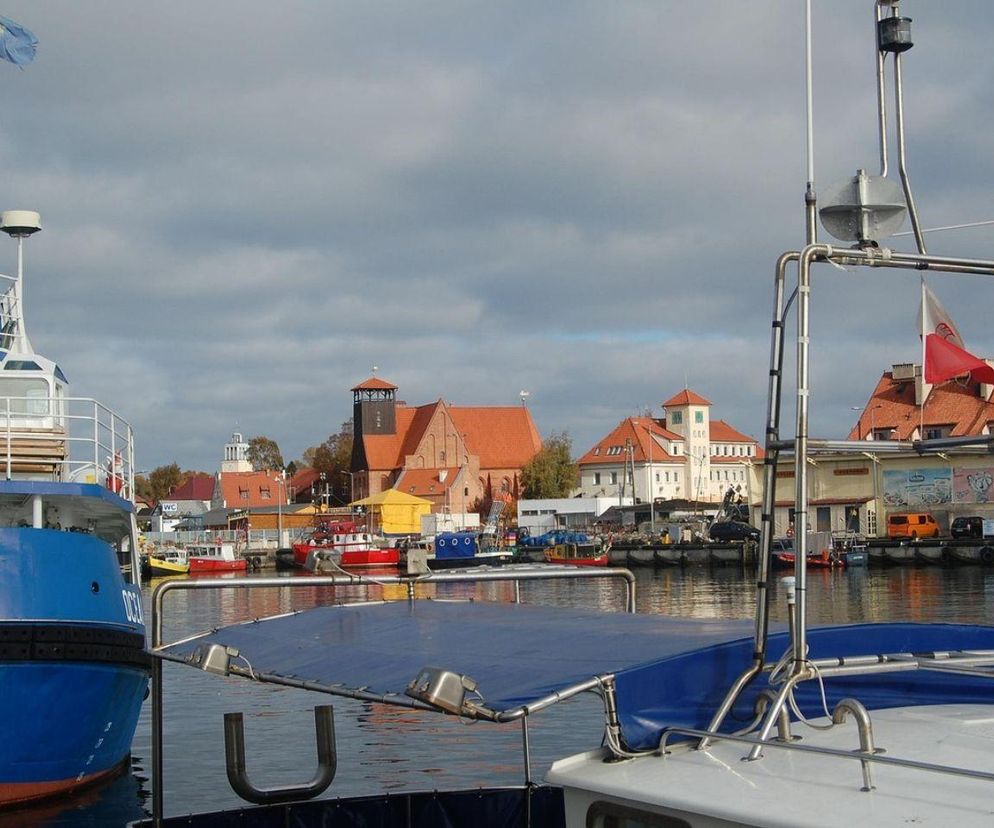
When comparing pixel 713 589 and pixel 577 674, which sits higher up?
A: pixel 577 674

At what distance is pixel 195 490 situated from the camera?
17812 centimetres

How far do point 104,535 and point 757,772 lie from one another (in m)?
15.2

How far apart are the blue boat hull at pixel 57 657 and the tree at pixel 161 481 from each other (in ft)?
564

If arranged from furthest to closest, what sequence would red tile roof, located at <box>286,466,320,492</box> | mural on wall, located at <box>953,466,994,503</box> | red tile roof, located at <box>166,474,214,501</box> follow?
red tile roof, located at <box>166,474,214,501</box> → red tile roof, located at <box>286,466,320,492</box> → mural on wall, located at <box>953,466,994,503</box>

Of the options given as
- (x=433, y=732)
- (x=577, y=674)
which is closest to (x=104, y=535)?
(x=433, y=732)

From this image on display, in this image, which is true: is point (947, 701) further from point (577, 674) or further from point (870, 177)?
point (870, 177)

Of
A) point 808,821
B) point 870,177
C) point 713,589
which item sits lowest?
point 713,589

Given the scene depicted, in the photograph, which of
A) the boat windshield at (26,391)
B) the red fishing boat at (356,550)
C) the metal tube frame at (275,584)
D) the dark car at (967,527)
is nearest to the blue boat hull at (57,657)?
the boat windshield at (26,391)

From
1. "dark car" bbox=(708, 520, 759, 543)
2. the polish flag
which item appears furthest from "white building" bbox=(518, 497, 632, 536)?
the polish flag

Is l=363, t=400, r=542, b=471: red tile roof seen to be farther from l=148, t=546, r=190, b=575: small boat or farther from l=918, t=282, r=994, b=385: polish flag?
l=918, t=282, r=994, b=385: polish flag

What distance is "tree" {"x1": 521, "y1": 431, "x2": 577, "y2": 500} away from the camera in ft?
442

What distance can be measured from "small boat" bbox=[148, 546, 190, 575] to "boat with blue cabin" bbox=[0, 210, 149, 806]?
67.2m

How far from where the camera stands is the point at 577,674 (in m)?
5.58

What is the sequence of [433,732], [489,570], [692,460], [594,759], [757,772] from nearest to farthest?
[757,772]
[594,759]
[489,570]
[433,732]
[692,460]
